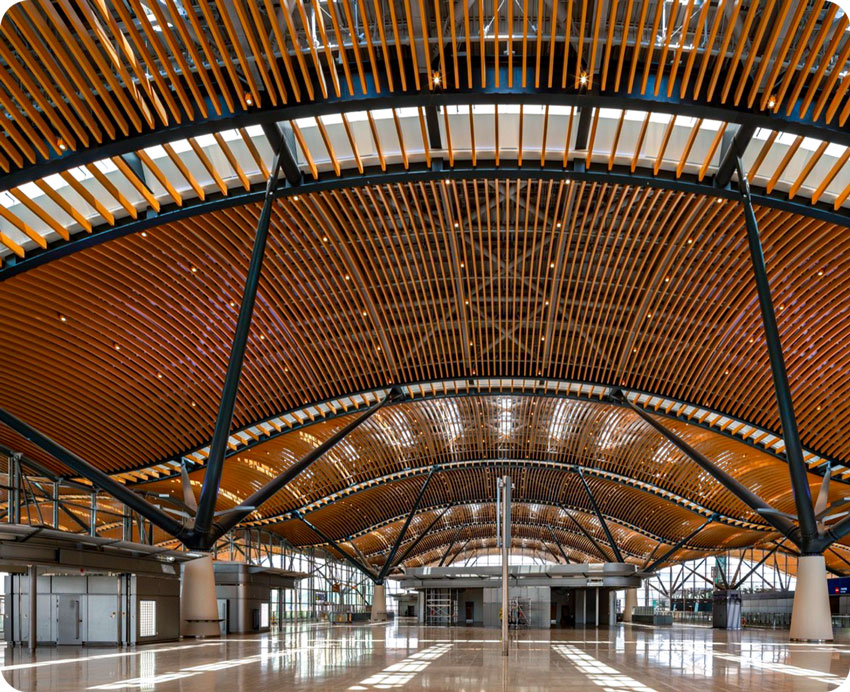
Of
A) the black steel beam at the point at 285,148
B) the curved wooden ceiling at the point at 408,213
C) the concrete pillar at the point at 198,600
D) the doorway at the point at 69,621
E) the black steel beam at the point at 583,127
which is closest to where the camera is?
the curved wooden ceiling at the point at 408,213

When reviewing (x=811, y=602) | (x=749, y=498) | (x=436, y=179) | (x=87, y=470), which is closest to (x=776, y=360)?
(x=811, y=602)

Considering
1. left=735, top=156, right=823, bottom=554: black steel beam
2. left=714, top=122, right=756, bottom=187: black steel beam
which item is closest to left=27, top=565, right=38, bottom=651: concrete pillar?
left=735, top=156, right=823, bottom=554: black steel beam

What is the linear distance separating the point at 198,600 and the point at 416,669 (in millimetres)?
15305

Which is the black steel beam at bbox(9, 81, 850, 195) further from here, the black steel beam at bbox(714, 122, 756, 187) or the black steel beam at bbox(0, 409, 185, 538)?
the black steel beam at bbox(0, 409, 185, 538)

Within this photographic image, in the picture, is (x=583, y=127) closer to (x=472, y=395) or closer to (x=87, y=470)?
(x=87, y=470)

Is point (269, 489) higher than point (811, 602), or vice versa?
point (269, 489)

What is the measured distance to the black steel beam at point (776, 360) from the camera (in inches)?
925

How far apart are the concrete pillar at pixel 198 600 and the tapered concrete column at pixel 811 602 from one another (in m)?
19.8

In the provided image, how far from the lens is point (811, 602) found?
28.5 metres

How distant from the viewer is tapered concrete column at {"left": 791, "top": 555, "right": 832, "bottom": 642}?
28219 mm

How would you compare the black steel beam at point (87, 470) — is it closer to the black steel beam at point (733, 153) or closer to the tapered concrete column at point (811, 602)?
the black steel beam at point (733, 153)

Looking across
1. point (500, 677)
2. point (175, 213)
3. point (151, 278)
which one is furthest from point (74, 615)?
point (500, 677)

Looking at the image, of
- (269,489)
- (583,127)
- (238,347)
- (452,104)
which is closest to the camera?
(452,104)

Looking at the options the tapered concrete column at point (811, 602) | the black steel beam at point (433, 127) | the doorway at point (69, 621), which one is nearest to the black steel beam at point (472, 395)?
the tapered concrete column at point (811, 602)
